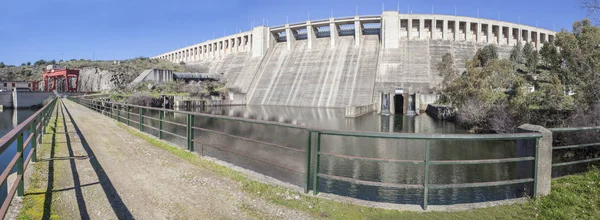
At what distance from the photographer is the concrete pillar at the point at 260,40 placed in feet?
215

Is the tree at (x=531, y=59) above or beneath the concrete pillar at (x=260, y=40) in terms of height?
beneath

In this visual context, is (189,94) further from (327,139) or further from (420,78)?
(327,139)

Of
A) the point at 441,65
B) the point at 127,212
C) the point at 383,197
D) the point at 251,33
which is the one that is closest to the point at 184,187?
the point at 127,212

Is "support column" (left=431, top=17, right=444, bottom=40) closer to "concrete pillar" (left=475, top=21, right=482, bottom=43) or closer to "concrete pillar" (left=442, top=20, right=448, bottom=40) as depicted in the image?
"concrete pillar" (left=442, top=20, right=448, bottom=40)

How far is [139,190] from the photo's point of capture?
16.6ft

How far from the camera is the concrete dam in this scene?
49469 millimetres

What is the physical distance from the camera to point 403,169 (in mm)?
11828

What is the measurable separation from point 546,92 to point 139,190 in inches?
825

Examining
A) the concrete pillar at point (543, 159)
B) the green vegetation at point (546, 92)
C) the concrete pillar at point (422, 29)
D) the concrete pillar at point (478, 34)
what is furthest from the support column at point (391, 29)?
the concrete pillar at point (543, 159)

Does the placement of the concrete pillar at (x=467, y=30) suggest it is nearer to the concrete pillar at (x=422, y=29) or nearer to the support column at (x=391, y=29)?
the concrete pillar at (x=422, y=29)

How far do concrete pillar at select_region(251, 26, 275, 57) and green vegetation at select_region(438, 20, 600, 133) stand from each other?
42.9 meters

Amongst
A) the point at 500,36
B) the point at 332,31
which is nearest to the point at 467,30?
the point at 500,36

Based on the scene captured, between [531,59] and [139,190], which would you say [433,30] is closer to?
[531,59]

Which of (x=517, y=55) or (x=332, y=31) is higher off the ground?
(x=332, y=31)
